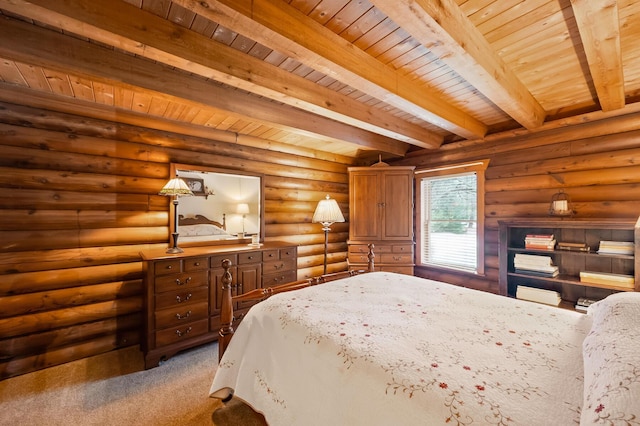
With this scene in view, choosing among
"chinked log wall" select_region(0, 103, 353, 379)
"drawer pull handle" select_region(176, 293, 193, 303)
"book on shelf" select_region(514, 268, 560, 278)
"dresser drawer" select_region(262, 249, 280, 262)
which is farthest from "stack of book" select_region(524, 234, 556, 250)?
"chinked log wall" select_region(0, 103, 353, 379)

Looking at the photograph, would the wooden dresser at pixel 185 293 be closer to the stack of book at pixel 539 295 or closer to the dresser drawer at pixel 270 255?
the dresser drawer at pixel 270 255

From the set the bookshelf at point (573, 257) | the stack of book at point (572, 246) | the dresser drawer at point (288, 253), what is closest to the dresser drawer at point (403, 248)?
the bookshelf at point (573, 257)

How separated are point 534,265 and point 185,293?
3.47m

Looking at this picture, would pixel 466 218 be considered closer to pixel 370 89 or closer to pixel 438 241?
pixel 438 241

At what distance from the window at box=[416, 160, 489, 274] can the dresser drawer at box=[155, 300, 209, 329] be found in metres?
3.00

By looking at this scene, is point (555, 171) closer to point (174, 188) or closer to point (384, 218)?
point (384, 218)

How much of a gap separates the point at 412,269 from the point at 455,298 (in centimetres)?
220

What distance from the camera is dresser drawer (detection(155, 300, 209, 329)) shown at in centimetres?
246

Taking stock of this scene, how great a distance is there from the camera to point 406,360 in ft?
3.54

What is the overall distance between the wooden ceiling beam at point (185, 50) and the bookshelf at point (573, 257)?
221 cm

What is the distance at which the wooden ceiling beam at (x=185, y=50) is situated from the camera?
1.37 metres

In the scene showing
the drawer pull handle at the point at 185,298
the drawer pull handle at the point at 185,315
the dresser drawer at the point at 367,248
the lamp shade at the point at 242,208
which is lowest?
the drawer pull handle at the point at 185,315

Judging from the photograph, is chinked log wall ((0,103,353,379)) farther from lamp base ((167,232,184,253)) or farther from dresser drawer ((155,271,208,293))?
dresser drawer ((155,271,208,293))

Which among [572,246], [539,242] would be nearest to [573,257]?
[572,246]
